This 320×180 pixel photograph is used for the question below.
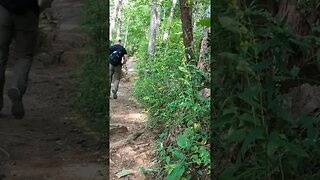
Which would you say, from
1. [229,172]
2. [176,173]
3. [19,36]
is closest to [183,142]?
[176,173]

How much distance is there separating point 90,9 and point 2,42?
42cm

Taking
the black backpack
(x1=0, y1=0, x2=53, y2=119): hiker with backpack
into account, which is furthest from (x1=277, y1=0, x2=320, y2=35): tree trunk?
the black backpack

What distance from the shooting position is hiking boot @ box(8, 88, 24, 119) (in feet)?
6.73

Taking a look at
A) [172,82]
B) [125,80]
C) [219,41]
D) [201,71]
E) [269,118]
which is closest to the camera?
[269,118]

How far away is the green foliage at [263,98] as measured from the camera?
5.55ft

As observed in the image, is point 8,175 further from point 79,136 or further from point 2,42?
point 2,42

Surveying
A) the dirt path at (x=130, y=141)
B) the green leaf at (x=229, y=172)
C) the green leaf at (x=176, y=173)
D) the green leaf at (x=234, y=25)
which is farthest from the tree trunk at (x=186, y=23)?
the green leaf at (x=234, y=25)

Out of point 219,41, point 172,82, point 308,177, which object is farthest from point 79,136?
point 172,82

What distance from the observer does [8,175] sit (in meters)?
2.11

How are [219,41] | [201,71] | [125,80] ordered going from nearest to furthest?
[219,41] → [201,71] → [125,80]

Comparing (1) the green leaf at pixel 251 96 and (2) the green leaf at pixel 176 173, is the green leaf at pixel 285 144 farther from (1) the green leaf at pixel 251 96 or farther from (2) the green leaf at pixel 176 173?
(2) the green leaf at pixel 176 173

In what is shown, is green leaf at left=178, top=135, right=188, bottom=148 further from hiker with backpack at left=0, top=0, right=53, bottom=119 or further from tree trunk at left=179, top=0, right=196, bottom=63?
tree trunk at left=179, top=0, right=196, bottom=63

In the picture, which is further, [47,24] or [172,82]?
[172,82]

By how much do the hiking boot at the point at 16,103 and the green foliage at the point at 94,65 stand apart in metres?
0.27
